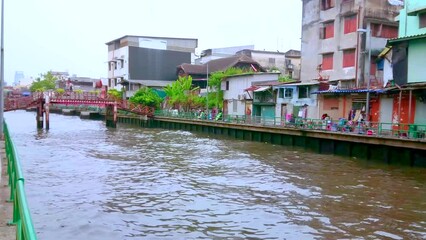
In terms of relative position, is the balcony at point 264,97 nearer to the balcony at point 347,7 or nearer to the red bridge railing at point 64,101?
the balcony at point 347,7

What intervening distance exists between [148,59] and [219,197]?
218ft

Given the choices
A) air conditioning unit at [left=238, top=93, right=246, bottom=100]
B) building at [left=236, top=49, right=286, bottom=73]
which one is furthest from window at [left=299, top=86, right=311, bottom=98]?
building at [left=236, top=49, right=286, bottom=73]

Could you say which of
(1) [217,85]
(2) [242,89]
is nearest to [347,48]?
(2) [242,89]

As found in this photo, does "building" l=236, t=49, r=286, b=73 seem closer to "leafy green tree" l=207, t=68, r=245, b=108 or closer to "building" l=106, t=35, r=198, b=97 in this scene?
"building" l=106, t=35, r=198, b=97

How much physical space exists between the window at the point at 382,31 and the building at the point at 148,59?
46465 mm

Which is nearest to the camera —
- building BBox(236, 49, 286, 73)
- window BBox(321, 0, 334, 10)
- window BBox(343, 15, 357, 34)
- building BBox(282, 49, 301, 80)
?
window BBox(343, 15, 357, 34)

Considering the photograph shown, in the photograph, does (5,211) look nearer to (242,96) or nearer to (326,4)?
(326,4)

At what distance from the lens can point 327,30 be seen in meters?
39.2

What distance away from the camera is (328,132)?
29.1 metres

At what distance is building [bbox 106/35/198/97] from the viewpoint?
7788 cm

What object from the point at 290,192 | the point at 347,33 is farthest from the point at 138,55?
the point at 290,192

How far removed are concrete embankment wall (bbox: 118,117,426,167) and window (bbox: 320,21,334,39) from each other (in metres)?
10.5

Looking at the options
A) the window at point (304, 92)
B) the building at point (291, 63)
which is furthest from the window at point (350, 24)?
the building at point (291, 63)

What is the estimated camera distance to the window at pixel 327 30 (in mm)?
38719
